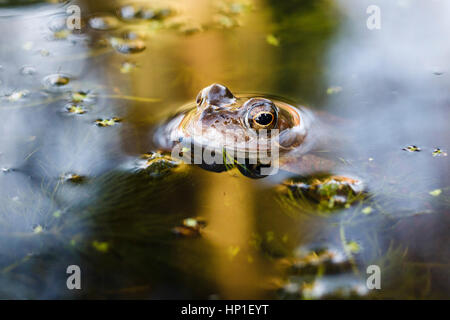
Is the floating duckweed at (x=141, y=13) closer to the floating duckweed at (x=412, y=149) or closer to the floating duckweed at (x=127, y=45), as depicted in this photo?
the floating duckweed at (x=127, y=45)

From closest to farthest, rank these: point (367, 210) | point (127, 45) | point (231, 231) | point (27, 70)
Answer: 1. point (231, 231)
2. point (367, 210)
3. point (27, 70)
4. point (127, 45)

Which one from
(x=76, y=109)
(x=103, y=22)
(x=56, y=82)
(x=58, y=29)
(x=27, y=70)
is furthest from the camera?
(x=103, y=22)

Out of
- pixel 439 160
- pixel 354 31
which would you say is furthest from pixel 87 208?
pixel 354 31

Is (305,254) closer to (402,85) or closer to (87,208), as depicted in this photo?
(87,208)

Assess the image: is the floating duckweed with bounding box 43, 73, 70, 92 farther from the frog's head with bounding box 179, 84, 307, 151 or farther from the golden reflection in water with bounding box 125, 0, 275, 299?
the frog's head with bounding box 179, 84, 307, 151

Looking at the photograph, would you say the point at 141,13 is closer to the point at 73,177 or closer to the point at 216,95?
the point at 216,95

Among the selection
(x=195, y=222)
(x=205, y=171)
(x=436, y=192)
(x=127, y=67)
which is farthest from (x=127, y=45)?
(x=436, y=192)
